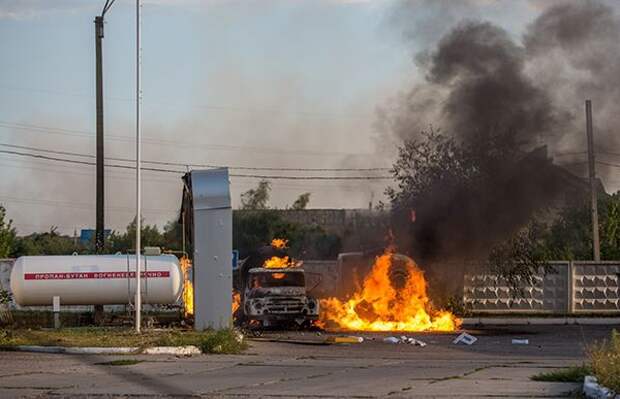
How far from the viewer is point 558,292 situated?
37.4 meters

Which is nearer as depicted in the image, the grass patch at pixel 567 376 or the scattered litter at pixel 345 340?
the grass patch at pixel 567 376

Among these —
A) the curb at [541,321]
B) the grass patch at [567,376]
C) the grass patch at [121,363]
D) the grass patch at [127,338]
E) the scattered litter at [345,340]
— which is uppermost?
the grass patch at [127,338]

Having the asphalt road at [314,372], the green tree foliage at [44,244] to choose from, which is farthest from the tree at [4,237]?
the asphalt road at [314,372]

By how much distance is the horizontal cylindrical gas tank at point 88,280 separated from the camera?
92.4ft

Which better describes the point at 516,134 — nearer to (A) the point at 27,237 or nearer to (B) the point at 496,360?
(B) the point at 496,360

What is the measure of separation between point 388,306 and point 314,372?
14780 mm

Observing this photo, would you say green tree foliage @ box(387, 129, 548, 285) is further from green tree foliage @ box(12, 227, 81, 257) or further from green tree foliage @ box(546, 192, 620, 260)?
green tree foliage @ box(12, 227, 81, 257)

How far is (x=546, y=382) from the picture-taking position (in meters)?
15.9

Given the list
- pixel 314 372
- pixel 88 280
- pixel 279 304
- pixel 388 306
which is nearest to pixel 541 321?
pixel 388 306

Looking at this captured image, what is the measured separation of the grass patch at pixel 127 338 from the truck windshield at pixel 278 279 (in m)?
6.24

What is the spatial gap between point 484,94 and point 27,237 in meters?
42.8

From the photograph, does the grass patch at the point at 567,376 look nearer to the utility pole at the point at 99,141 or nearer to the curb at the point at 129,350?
the curb at the point at 129,350

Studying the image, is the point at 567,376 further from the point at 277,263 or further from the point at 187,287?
the point at 277,263

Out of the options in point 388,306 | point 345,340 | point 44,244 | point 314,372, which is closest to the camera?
point 314,372
